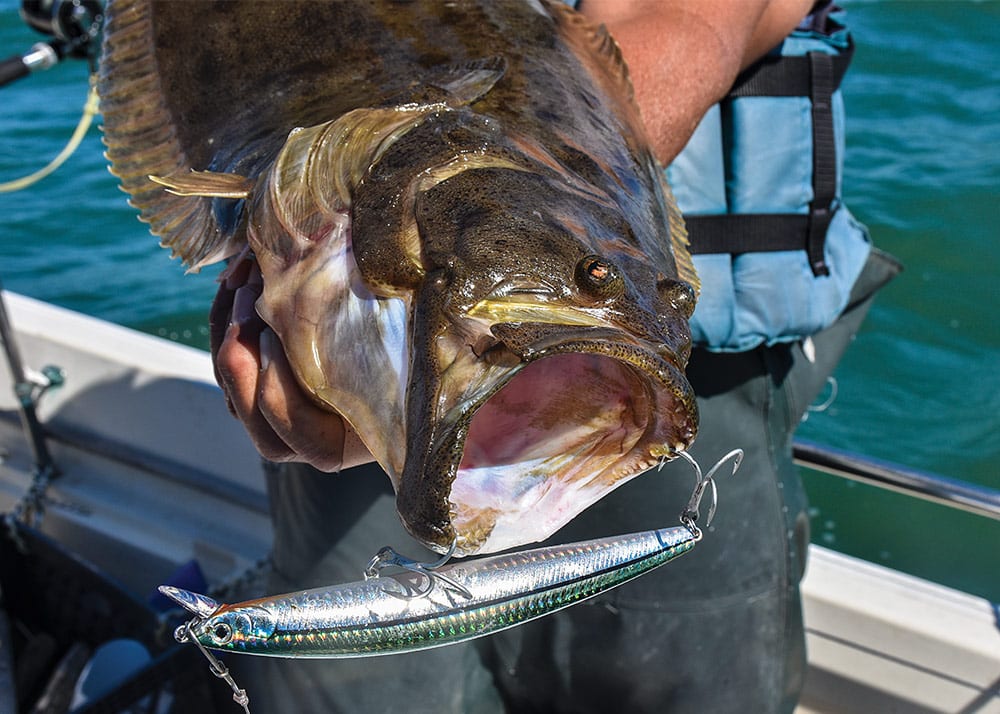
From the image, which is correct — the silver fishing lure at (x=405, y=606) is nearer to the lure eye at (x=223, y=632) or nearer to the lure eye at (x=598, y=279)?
the lure eye at (x=223, y=632)

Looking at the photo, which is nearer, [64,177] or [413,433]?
[413,433]

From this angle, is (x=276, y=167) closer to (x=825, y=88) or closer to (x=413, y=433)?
(x=413, y=433)

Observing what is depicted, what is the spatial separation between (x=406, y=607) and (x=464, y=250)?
0.45 meters

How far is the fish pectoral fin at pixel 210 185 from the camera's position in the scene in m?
1.31

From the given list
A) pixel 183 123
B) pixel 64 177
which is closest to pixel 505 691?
pixel 183 123

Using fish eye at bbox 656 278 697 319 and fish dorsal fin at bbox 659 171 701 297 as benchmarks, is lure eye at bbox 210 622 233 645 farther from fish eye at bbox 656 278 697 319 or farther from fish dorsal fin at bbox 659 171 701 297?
fish dorsal fin at bbox 659 171 701 297

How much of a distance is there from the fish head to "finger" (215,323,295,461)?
0.48 metres

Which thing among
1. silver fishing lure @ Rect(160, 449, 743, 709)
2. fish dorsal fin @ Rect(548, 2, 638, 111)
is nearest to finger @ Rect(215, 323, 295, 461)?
silver fishing lure @ Rect(160, 449, 743, 709)

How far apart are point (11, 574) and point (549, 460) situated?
2792 mm

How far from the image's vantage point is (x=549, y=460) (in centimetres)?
114

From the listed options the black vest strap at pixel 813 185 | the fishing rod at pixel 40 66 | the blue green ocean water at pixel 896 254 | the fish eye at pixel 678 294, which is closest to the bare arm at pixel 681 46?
the black vest strap at pixel 813 185

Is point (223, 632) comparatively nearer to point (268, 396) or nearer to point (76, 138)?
point (268, 396)

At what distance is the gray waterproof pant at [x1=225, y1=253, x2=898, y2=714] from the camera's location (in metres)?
2.19

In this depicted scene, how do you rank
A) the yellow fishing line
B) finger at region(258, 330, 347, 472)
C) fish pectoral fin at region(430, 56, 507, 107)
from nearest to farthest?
fish pectoral fin at region(430, 56, 507, 107) → finger at region(258, 330, 347, 472) → the yellow fishing line
